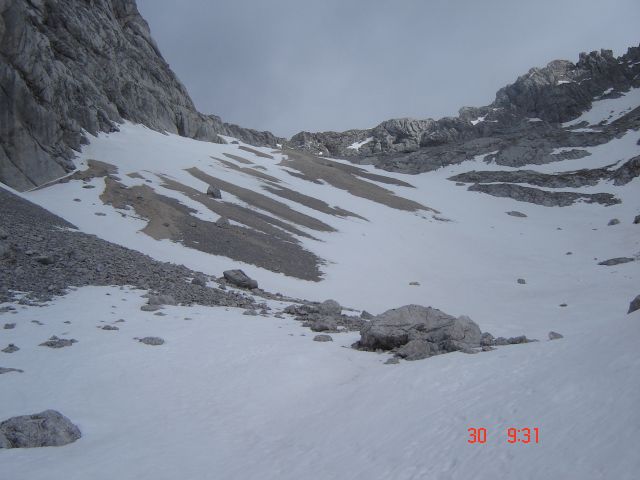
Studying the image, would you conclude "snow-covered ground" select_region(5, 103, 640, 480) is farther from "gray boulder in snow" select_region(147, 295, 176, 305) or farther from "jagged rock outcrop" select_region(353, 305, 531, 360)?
"jagged rock outcrop" select_region(353, 305, 531, 360)

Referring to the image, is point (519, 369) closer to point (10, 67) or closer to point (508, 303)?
point (508, 303)

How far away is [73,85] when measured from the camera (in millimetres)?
52656

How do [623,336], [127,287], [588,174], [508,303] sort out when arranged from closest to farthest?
[623,336]
[127,287]
[508,303]
[588,174]

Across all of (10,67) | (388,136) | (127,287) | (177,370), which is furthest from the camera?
(388,136)

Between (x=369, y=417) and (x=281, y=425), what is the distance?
1.87 meters

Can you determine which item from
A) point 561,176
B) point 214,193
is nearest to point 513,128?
point 561,176

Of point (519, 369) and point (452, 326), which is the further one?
point (452, 326)

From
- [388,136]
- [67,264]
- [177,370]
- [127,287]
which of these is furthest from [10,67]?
[388,136]

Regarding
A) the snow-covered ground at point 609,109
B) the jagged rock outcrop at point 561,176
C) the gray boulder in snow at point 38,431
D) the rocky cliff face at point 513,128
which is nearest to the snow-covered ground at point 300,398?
the gray boulder in snow at point 38,431

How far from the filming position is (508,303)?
27109mm

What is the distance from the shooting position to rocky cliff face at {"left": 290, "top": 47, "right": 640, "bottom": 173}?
3378 inches
